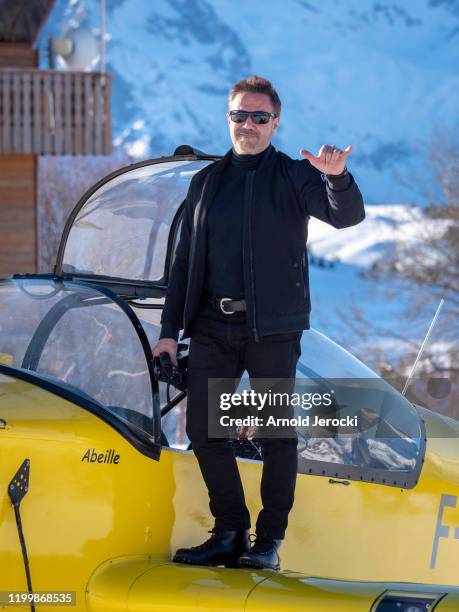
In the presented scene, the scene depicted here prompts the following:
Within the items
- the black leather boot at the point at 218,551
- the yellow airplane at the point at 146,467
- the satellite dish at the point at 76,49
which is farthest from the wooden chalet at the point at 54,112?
the black leather boot at the point at 218,551

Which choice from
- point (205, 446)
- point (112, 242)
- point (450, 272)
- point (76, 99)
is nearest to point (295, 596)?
point (205, 446)

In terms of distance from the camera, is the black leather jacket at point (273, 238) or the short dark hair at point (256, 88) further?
the short dark hair at point (256, 88)

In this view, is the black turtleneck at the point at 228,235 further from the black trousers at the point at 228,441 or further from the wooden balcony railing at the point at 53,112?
the wooden balcony railing at the point at 53,112

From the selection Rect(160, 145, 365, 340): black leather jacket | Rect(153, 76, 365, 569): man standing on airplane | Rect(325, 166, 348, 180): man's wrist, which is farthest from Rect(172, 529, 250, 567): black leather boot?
Rect(325, 166, 348, 180): man's wrist

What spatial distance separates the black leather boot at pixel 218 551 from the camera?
3.71m

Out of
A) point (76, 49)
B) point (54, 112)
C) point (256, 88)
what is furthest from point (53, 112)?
point (256, 88)

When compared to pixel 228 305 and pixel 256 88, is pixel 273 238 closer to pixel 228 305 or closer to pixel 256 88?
pixel 228 305

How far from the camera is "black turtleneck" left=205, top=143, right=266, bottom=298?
3.74 m

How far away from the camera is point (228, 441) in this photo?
3.81 m

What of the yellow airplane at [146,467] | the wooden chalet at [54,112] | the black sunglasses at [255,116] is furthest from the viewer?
the wooden chalet at [54,112]

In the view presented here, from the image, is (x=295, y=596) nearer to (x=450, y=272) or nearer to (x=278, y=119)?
(x=278, y=119)

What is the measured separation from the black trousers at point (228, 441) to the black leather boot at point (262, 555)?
28mm

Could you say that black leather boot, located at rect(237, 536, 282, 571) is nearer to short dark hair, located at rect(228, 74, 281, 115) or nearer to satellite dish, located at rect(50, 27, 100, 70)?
Result: short dark hair, located at rect(228, 74, 281, 115)

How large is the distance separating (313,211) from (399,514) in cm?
133
